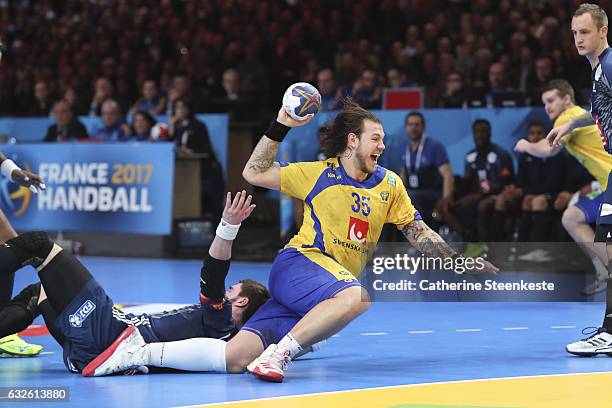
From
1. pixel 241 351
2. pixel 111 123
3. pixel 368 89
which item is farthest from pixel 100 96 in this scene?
pixel 241 351

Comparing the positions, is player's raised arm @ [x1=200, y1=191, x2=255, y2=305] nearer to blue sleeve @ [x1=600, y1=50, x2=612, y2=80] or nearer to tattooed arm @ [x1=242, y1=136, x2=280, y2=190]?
tattooed arm @ [x1=242, y1=136, x2=280, y2=190]

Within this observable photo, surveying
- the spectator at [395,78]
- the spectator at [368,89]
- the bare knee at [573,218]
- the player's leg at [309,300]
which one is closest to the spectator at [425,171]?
the spectator at [368,89]

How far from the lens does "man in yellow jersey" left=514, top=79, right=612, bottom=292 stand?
9.09m

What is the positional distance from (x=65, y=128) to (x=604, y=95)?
33.9 feet

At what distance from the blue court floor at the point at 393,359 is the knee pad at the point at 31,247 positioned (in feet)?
2.17

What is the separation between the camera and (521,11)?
17047 millimetres

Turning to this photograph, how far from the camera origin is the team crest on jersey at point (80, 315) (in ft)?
20.4

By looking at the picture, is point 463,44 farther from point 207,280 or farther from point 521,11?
point 207,280

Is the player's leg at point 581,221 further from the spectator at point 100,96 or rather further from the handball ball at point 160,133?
the spectator at point 100,96

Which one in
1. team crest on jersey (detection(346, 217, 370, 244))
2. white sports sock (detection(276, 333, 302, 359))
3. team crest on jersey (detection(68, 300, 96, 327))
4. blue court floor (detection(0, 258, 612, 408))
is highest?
team crest on jersey (detection(346, 217, 370, 244))

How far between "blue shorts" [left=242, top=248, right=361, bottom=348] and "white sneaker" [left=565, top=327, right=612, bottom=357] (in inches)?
60.4

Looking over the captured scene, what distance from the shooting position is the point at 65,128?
52.6ft

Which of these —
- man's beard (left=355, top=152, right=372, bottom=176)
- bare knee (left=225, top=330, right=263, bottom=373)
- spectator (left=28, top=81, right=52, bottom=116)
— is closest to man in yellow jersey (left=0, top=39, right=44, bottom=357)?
bare knee (left=225, top=330, right=263, bottom=373)

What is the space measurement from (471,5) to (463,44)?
243 centimetres
